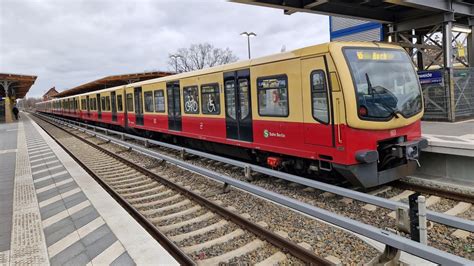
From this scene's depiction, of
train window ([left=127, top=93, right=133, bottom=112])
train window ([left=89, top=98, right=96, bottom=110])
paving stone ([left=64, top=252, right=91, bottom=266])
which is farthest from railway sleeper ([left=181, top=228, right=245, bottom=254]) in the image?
train window ([left=89, top=98, right=96, bottom=110])

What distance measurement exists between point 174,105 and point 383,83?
778 centimetres

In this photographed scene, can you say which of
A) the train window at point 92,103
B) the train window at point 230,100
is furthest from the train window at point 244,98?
the train window at point 92,103

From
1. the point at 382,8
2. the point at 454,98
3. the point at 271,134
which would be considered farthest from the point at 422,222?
the point at 382,8

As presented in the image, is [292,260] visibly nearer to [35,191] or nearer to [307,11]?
[35,191]

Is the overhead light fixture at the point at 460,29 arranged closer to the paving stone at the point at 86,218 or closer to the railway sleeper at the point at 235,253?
the railway sleeper at the point at 235,253

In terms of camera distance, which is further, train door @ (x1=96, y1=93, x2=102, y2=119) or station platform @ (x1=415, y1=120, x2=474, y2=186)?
train door @ (x1=96, y1=93, x2=102, y2=119)

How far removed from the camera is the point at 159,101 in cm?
1427

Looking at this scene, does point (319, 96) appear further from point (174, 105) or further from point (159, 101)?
point (159, 101)

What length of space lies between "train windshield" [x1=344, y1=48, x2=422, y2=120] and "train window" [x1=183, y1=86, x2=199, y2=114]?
570cm

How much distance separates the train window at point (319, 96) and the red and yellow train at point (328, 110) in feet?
0.06

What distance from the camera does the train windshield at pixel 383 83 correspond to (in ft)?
21.4

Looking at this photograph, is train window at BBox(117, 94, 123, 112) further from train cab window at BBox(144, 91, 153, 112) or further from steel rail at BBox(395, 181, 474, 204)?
steel rail at BBox(395, 181, 474, 204)

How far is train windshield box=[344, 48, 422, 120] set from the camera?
6.51m

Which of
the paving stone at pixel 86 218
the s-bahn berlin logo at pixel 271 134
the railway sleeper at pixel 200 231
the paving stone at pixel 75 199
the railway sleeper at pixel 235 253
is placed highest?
the s-bahn berlin logo at pixel 271 134
